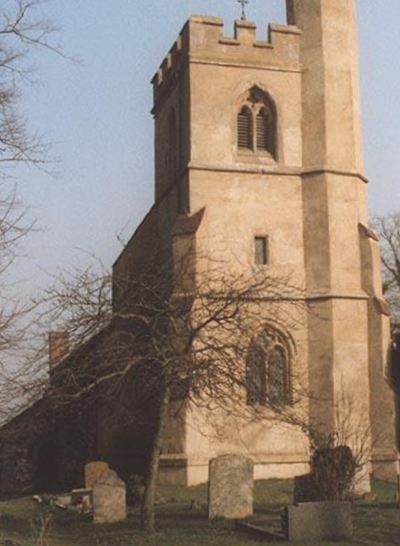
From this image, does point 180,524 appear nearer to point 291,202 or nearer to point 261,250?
point 261,250

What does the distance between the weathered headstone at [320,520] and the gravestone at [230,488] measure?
2808mm

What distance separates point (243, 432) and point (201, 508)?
4508 mm

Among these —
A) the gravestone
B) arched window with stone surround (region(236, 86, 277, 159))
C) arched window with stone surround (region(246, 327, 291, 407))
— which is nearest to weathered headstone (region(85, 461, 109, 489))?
arched window with stone surround (region(246, 327, 291, 407))

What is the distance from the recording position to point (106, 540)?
1370cm

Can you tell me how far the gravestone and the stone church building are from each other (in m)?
5.25

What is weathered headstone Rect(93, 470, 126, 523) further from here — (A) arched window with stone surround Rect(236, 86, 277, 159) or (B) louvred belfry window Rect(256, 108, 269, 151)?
(B) louvred belfry window Rect(256, 108, 269, 151)

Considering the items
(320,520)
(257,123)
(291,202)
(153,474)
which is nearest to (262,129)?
(257,123)

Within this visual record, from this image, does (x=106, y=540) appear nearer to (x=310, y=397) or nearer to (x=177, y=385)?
(x=177, y=385)

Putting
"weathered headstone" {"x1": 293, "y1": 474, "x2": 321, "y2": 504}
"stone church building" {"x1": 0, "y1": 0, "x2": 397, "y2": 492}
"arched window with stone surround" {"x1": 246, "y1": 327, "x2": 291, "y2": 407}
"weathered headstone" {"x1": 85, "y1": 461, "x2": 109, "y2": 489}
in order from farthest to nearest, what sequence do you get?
"stone church building" {"x1": 0, "y1": 0, "x2": 397, "y2": 492}, "weathered headstone" {"x1": 85, "y1": 461, "x2": 109, "y2": 489}, "arched window with stone surround" {"x1": 246, "y1": 327, "x2": 291, "y2": 407}, "weathered headstone" {"x1": 293, "y1": 474, "x2": 321, "y2": 504}

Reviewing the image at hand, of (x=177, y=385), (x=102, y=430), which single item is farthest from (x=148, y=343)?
(x=102, y=430)

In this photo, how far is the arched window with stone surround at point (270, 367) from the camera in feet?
64.3

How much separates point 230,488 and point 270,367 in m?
6.21

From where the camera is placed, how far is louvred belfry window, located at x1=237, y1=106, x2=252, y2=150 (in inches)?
949

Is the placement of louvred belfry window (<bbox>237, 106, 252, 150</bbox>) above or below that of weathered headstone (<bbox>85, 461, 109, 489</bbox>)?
above
